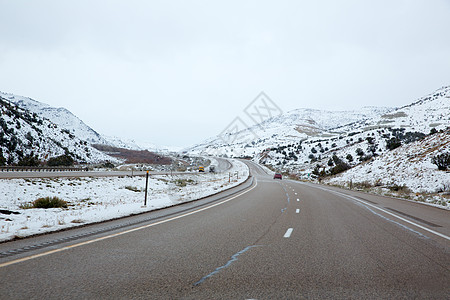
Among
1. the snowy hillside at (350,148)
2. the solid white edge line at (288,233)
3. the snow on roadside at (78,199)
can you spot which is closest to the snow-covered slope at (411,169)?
the snowy hillside at (350,148)

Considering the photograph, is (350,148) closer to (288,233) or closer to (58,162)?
(58,162)

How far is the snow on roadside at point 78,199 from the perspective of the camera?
27.5 ft

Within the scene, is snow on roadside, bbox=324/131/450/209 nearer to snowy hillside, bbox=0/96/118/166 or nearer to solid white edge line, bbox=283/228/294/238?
solid white edge line, bbox=283/228/294/238

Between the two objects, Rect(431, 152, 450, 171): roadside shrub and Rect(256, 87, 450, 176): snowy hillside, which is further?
Rect(256, 87, 450, 176): snowy hillside

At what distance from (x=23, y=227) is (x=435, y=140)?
49088 millimetres

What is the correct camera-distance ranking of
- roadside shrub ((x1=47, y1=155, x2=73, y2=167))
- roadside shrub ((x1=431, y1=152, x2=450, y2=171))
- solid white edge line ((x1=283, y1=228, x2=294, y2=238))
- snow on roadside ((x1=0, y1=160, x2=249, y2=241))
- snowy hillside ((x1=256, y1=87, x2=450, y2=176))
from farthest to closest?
snowy hillside ((x1=256, y1=87, x2=450, y2=176)) → roadside shrub ((x1=47, y1=155, x2=73, y2=167)) → roadside shrub ((x1=431, y1=152, x2=450, y2=171)) → snow on roadside ((x1=0, y1=160, x2=249, y2=241)) → solid white edge line ((x1=283, y1=228, x2=294, y2=238))

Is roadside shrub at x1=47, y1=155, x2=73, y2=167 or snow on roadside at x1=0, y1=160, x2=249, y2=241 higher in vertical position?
roadside shrub at x1=47, y1=155, x2=73, y2=167

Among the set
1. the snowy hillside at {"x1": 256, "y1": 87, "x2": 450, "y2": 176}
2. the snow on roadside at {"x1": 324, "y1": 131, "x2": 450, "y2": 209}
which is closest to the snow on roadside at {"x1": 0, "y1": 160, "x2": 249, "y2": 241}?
the snow on roadside at {"x1": 324, "y1": 131, "x2": 450, "y2": 209}

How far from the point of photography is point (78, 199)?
2203cm

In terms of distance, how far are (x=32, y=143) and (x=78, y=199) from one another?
45.3 m

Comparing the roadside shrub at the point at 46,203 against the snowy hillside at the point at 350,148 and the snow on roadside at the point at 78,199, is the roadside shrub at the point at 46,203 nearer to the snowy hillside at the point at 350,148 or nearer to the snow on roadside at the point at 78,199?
the snow on roadside at the point at 78,199

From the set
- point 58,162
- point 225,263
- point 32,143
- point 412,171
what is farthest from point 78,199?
point 32,143

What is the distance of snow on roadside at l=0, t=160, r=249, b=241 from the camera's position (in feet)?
27.5

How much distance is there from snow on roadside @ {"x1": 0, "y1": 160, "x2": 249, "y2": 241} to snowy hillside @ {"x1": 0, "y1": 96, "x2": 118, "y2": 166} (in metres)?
22.1
